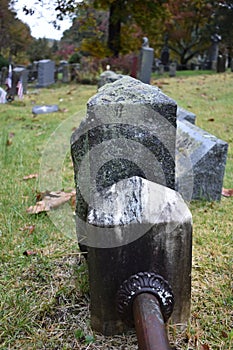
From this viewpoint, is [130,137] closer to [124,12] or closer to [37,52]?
[124,12]

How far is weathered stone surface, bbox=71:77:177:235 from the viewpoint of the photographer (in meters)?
1.69

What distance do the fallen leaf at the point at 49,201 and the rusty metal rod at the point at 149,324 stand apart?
60.1 inches

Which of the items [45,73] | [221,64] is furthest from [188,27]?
[45,73]

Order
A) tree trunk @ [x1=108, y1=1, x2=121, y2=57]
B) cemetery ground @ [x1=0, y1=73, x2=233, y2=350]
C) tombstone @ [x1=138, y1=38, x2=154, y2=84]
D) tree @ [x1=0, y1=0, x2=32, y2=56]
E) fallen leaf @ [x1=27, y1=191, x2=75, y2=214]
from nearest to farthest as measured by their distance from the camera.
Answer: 1. cemetery ground @ [x1=0, y1=73, x2=233, y2=350]
2. fallen leaf @ [x1=27, y1=191, x2=75, y2=214]
3. tombstone @ [x1=138, y1=38, x2=154, y2=84]
4. tree trunk @ [x1=108, y1=1, x2=121, y2=57]
5. tree @ [x1=0, y1=0, x2=32, y2=56]

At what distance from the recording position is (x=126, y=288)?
4.66ft

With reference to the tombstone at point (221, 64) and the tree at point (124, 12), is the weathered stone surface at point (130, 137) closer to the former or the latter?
the tree at point (124, 12)

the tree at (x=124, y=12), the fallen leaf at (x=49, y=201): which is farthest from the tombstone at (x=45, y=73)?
the fallen leaf at (x=49, y=201)

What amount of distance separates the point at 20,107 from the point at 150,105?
7.60 metres

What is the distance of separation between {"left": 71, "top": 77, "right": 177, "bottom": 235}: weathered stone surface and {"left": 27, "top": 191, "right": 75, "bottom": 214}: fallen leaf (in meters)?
1.13

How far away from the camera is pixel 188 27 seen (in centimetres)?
2400

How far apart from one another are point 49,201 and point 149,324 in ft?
5.87

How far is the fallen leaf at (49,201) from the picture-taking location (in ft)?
9.12

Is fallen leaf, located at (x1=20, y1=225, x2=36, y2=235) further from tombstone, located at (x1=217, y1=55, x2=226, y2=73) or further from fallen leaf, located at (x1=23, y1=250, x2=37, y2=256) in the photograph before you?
tombstone, located at (x1=217, y1=55, x2=226, y2=73)

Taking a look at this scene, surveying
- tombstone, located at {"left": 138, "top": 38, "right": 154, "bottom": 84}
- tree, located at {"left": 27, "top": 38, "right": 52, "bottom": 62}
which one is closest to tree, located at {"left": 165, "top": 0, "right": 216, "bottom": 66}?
tombstone, located at {"left": 138, "top": 38, "right": 154, "bottom": 84}
